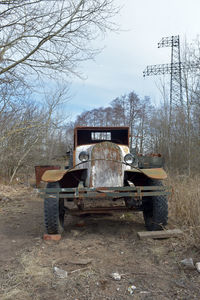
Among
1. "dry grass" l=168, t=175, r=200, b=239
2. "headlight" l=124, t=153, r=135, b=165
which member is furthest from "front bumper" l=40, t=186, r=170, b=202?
"headlight" l=124, t=153, r=135, b=165

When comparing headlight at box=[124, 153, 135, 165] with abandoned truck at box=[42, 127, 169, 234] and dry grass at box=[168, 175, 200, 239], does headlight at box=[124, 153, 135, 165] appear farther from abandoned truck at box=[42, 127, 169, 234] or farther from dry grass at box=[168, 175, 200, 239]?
dry grass at box=[168, 175, 200, 239]

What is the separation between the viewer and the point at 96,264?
10.2 ft

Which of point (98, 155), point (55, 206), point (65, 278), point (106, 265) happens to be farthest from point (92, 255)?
point (98, 155)

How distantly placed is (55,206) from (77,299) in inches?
72.3

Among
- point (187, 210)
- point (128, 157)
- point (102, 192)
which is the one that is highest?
point (128, 157)

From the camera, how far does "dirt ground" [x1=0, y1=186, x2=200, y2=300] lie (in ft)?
8.06

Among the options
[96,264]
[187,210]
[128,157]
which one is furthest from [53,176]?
[187,210]

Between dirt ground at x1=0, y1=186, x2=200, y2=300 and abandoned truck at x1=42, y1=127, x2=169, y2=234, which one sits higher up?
abandoned truck at x1=42, y1=127, x2=169, y2=234

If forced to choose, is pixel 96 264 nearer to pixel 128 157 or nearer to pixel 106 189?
pixel 106 189

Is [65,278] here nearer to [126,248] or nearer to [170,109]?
[126,248]

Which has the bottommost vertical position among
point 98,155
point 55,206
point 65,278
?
point 65,278

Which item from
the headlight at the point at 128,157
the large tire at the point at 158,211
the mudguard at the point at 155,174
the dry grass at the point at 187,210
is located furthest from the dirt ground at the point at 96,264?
the headlight at the point at 128,157

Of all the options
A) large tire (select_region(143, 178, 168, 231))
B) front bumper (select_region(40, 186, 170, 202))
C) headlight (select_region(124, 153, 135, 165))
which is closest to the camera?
front bumper (select_region(40, 186, 170, 202))

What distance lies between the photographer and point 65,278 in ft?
9.04
